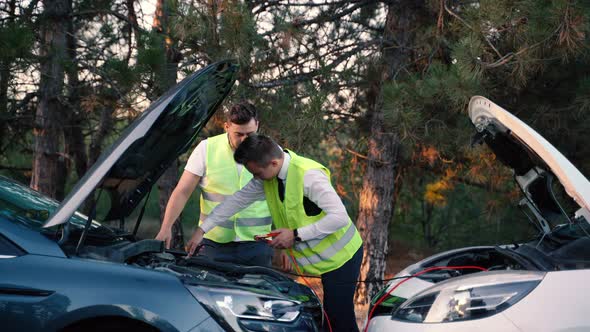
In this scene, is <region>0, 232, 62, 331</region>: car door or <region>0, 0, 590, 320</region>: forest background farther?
<region>0, 0, 590, 320</region>: forest background

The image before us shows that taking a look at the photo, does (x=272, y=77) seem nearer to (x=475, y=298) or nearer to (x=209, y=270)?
(x=209, y=270)

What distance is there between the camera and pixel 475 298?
11.1 ft

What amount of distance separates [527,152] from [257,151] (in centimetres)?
144

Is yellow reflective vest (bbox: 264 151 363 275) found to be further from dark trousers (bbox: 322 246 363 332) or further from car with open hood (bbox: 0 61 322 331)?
car with open hood (bbox: 0 61 322 331)

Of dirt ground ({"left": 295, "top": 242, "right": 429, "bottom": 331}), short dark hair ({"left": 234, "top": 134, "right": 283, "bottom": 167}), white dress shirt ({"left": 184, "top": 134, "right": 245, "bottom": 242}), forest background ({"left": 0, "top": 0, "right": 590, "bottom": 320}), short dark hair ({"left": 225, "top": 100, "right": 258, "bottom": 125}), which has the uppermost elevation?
forest background ({"left": 0, "top": 0, "right": 590, "bottom": 320})

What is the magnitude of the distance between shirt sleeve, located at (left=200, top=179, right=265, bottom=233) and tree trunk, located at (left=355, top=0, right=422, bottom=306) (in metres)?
3.70

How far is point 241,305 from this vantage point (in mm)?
3246

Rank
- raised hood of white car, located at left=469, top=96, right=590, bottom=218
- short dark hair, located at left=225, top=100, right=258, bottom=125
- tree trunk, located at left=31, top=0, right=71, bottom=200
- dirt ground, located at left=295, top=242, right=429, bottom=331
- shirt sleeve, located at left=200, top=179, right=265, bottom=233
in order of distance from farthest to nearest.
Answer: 1. dirt ground, located at left=295, top=242, right=429, bottom=331
2. tree trunk, located at left=31, top=0, right=71, bottom=200
3. short dark hair, located at left=225, top=100, right=258, bottom=125
4. shirt sleeve, located at left=200, top=179, right=265, bottom=233
5. raised hood of white car, located at left=469, top=96, right=590, bottom=218

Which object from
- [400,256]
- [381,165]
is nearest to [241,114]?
[381,165]

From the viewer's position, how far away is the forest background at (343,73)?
20.8 ft

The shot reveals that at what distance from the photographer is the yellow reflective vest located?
4.08 metres

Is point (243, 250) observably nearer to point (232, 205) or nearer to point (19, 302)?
point (232, 205)

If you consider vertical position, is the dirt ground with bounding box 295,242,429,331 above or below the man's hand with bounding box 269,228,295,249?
below

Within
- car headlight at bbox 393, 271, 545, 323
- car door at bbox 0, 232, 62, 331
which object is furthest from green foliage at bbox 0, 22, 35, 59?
car headlight at bbox 393, 271, 545, 323
